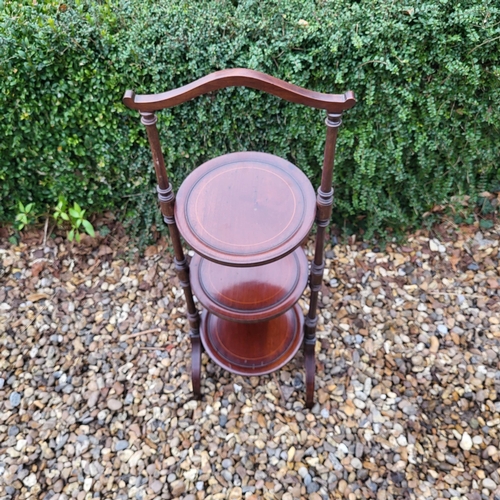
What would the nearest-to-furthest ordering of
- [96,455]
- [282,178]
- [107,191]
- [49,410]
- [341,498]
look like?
1. [282,178]
2. [341,498]
3. [96,455]
4. [49,410]
5. [107,191]

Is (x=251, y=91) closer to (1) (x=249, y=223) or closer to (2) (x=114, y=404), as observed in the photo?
(1) (x=249, y=223)

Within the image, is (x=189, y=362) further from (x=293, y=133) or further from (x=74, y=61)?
(x=74, y=61)

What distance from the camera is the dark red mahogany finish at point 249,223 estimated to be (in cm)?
138

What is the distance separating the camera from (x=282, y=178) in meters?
1.81

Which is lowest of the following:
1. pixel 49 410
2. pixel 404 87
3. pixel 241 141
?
pixel 49 410

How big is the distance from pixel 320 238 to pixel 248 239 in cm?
33

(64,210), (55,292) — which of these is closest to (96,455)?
(55,292)

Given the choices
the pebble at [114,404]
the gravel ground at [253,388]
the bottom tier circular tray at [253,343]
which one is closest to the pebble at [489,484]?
the gravel ground at [253,388]

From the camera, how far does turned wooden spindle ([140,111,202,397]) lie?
1505mm

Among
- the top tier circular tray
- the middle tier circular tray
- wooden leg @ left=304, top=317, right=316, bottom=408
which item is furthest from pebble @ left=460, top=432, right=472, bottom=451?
the top tier circular tray

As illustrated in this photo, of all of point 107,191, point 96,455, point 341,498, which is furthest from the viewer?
point 107,191

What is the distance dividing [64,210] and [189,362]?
1257 millimetres

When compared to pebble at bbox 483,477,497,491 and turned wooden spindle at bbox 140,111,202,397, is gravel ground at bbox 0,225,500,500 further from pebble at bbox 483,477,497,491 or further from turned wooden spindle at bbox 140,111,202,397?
turned wooden spindle at bbox 140,111,202,397

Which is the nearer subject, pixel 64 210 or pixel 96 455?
pixel 96 455
